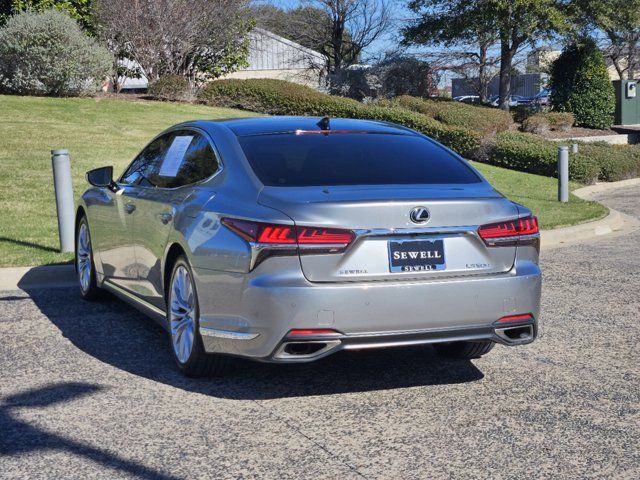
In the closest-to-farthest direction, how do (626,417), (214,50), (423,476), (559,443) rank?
(423,476), (559,443), (626,417), (214,50)

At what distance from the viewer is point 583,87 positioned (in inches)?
1383

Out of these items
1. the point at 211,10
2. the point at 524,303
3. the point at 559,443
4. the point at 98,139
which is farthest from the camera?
the point at 211,10

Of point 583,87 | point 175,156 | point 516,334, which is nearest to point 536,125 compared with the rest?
point 583,87

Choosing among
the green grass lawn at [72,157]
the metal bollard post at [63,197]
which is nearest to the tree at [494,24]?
the green grass lawn at [72,157]

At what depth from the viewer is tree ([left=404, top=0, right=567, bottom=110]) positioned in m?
31.6

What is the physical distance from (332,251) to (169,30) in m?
23.6

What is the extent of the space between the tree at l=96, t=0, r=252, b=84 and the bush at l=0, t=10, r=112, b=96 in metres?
2.29

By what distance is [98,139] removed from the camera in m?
19.5

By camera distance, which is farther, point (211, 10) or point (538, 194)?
point (211, 10)

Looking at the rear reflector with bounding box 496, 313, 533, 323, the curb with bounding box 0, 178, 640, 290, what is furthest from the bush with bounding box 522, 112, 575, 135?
the rear reflector with bounding box 496, 313, 533, 323

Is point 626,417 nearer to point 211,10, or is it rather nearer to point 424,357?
point 424,357

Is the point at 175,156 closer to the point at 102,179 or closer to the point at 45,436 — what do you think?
the point at 102,179

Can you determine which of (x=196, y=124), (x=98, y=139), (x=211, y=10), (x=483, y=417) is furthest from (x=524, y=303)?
(x=211, y=10)

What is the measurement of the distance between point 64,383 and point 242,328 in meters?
1.33
